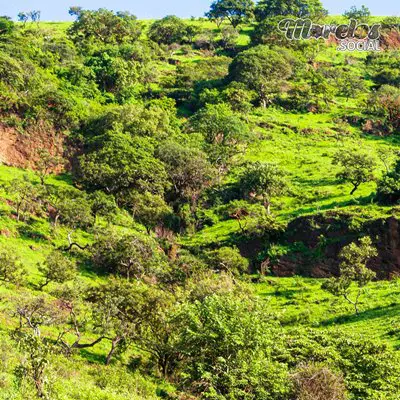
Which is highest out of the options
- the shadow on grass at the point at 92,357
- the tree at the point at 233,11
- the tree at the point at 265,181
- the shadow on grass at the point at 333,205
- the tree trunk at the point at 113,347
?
the tree at the point at 233,11

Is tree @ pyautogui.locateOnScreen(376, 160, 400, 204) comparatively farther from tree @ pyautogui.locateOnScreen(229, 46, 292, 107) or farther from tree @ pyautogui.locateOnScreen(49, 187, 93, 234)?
tree @ pyautogui.locateOnScreen(229, 46, 292, 107)

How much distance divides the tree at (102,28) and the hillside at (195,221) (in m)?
0.45

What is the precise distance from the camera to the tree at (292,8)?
448 feet

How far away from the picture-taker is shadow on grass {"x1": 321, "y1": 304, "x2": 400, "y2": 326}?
39750mm

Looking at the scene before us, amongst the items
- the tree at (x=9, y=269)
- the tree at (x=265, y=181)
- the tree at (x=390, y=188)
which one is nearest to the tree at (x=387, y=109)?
the tree at (x=265, y=181)

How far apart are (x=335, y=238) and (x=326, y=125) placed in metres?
39.3

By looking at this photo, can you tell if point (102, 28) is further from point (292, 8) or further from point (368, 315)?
point (368, 315)

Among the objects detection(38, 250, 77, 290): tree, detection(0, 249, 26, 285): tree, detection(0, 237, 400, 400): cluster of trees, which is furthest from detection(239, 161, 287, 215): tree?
detection(0, 249, 26, 285): tree

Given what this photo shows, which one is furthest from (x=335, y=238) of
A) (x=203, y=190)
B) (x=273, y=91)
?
(x=273, y=91)

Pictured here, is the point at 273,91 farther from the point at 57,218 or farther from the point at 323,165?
the point at 57,218

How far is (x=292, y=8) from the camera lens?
443ft

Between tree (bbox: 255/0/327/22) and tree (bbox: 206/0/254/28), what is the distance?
3039 millimetres

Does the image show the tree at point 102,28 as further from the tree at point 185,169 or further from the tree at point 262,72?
the tree at point 185,169

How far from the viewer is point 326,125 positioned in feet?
293
